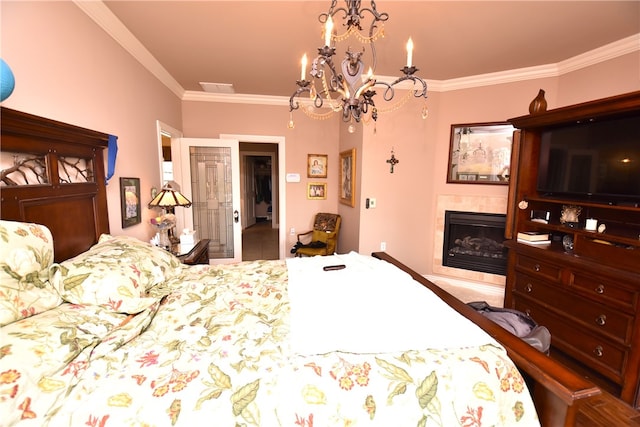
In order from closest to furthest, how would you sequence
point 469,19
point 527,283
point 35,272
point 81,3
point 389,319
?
1. point 35,272
2. point 389,319
3. point 81,3
4. point 469,19
5. point 527,283

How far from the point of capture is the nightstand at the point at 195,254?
2.46 meters

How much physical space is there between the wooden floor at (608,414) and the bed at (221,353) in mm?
941

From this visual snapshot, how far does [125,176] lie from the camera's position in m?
2.37

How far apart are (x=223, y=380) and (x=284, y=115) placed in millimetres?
3890

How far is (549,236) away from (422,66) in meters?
2.16

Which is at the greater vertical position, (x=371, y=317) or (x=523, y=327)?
(x=371, y=317)

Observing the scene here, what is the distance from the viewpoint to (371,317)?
1.30 m

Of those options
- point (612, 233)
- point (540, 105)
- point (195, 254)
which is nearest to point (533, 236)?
point (612, 233)

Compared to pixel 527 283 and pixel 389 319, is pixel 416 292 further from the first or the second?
pixel 527 283

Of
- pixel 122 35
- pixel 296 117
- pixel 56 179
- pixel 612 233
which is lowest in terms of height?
pixel 612 233

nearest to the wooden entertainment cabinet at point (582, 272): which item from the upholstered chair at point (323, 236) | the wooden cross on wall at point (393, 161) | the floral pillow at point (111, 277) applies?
the wooden cross on wall at point (393, 161)

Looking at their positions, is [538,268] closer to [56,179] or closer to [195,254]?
[195,254]

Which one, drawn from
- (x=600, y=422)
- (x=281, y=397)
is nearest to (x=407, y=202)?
(x=600, y=422)

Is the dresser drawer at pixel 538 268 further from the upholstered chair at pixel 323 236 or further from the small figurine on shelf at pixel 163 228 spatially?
the small figurine on shelf at pixel 163 228
